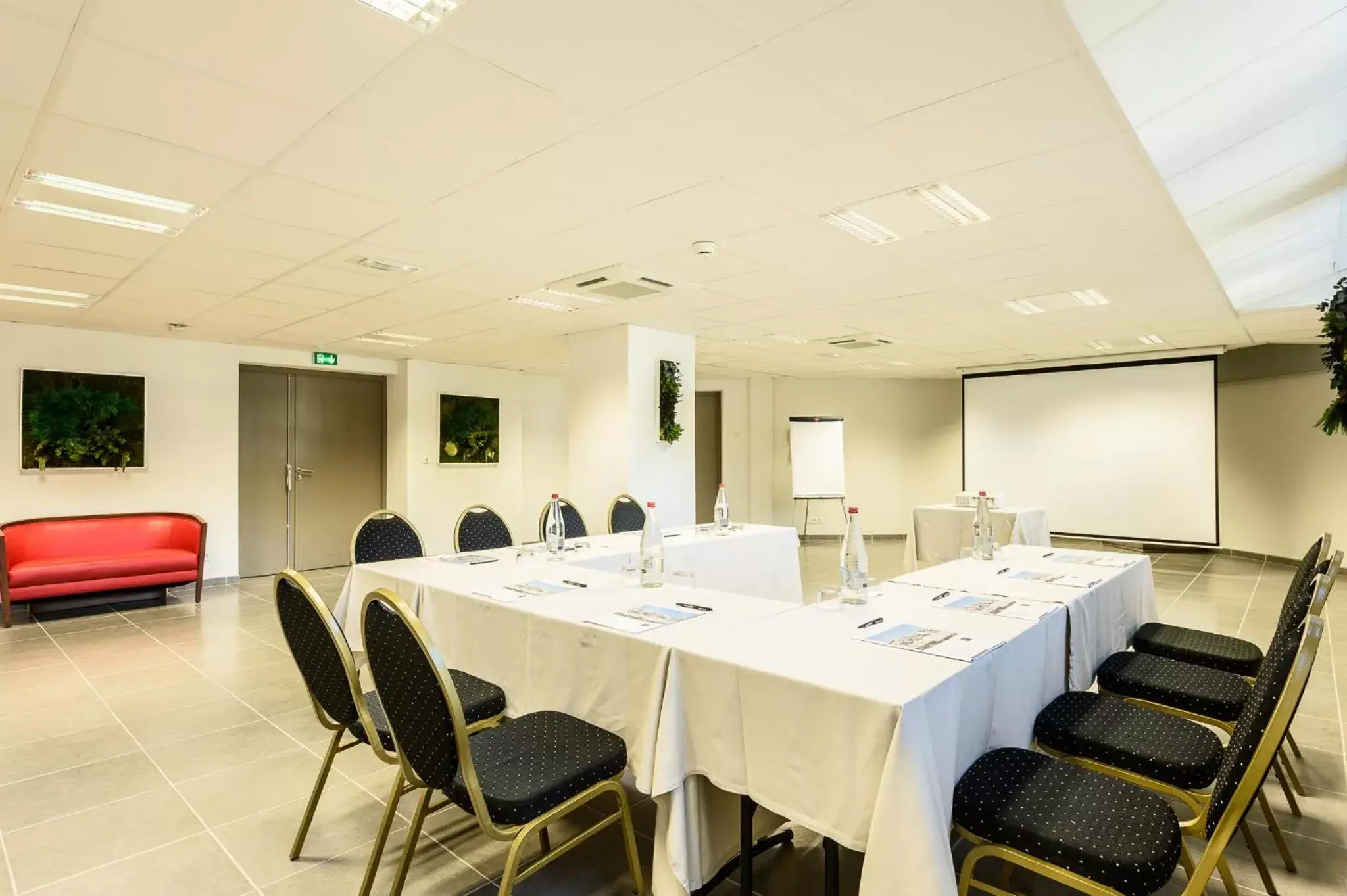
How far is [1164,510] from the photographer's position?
30.3 feet

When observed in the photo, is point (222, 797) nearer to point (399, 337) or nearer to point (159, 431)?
point (399, 337)

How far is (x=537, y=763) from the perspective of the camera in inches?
75.7

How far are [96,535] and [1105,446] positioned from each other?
39.0ft

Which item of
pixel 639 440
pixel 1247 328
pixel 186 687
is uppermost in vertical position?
pixel 1247 328

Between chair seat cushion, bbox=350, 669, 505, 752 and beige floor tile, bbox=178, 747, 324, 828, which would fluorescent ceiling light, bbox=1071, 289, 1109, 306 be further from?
beige floor tile, bbox=178, 747, 324, 828

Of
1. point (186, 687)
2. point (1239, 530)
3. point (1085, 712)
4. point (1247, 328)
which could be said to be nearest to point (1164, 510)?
point (1239, 530)

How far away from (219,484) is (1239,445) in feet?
41.6

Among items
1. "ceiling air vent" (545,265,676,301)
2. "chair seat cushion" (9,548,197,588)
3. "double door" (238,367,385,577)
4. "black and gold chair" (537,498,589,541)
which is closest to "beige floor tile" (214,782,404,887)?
"black and gold chair" (537,498,589,541)

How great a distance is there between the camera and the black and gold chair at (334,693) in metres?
2.01

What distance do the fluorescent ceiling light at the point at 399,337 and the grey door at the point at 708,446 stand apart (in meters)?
5.47

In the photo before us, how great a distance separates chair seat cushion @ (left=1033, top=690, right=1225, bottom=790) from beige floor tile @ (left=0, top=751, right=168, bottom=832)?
11.4 ft

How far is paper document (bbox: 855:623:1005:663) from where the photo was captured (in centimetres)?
192

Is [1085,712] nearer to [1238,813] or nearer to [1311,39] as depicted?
[1238,813]

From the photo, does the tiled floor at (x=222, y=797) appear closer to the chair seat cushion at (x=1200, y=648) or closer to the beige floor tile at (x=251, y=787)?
the beige floor tile at (x=251, y=787)
